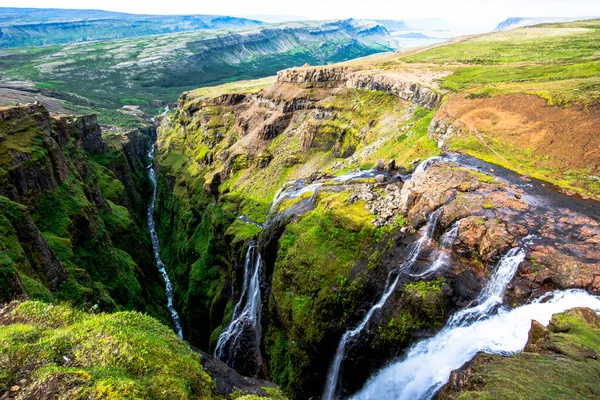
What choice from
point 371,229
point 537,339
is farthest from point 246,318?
point 537,339

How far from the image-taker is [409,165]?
4291cm

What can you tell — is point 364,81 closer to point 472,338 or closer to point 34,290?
point 472,338

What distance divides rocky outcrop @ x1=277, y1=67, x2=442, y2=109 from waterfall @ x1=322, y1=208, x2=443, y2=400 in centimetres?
3382

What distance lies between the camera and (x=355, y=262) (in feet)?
101

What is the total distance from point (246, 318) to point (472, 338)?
27.1 m

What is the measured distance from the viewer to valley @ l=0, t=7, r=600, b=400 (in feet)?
51.2

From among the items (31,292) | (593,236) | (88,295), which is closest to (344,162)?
(593,236)

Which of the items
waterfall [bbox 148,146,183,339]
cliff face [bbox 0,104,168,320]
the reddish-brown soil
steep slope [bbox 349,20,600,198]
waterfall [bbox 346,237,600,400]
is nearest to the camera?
waterfall [bbox 346,237,600,400]

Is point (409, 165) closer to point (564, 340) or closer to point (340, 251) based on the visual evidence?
point (340, 251)

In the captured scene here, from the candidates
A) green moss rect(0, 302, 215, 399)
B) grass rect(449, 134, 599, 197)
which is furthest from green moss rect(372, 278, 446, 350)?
grass rect(449, 134, 599, 197)

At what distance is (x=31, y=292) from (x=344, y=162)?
139ft

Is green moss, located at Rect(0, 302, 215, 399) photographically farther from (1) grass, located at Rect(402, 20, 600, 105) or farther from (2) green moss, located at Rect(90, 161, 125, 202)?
(2) green moss, located at Rect(90, 161, 125, 202)

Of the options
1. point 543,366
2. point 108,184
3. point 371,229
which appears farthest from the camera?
point 108,184

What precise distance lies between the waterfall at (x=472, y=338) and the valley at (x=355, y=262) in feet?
0.34
